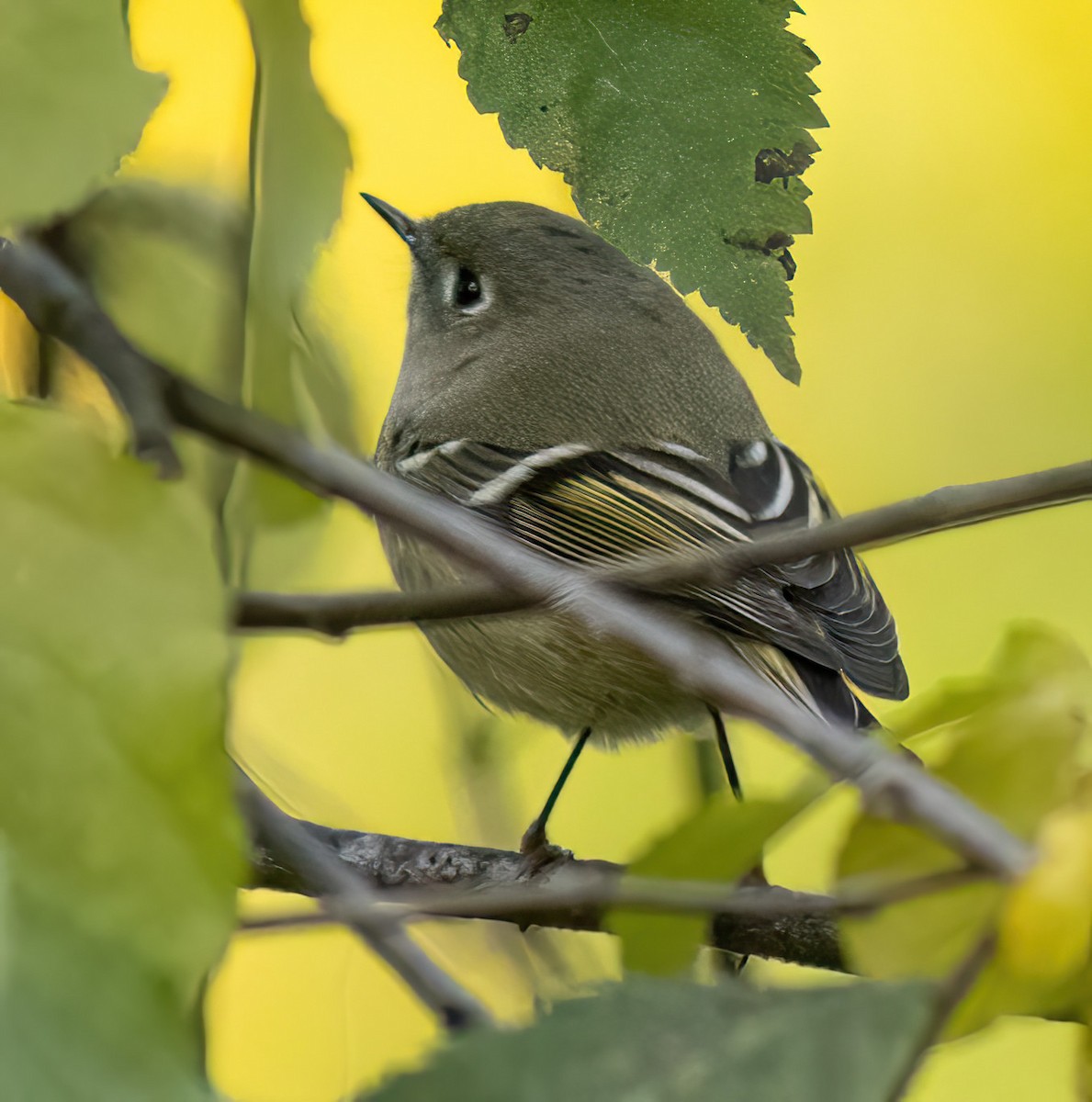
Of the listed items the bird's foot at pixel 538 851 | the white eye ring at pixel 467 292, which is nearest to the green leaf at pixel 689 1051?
the bird's foot at pixel 538 851

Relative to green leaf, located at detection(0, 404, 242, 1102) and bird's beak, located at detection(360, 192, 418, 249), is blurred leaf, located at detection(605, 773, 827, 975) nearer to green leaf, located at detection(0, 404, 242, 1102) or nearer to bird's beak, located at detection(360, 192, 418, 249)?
green leaf, located at detection(0, 404, 242, 1102)

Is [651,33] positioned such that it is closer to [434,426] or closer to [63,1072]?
[63,1072]

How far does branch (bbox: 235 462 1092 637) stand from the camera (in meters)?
0.23

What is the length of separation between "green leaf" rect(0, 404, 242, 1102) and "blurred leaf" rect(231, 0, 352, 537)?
140mm

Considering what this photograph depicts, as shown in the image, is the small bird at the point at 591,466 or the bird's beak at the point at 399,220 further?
the bird's beak at the point at 399,220

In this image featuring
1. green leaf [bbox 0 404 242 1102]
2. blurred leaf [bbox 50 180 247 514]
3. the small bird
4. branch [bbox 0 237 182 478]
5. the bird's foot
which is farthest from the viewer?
the small bird

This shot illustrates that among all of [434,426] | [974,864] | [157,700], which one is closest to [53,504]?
[157,700]

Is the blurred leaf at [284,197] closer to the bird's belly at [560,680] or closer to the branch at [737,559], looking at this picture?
the branch at [737,559]

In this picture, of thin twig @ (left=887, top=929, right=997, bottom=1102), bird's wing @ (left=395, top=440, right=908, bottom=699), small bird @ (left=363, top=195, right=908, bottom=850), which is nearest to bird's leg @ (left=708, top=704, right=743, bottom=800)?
small bird @ (left=363, top=195, right=908, bottom=850)

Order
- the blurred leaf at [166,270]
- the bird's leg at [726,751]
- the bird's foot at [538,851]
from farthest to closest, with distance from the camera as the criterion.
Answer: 1. the bird's leg at [726,751]
2. the bird's foot at [538,851]
3. the blurred leaf at [166,270]

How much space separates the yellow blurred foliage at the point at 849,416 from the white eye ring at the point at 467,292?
0.07 metres

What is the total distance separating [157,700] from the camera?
17 cm

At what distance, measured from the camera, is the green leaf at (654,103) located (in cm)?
32

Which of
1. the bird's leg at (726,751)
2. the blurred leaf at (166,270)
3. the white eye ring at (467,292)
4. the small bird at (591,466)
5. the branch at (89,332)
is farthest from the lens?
the white eye ring at (467,292)
